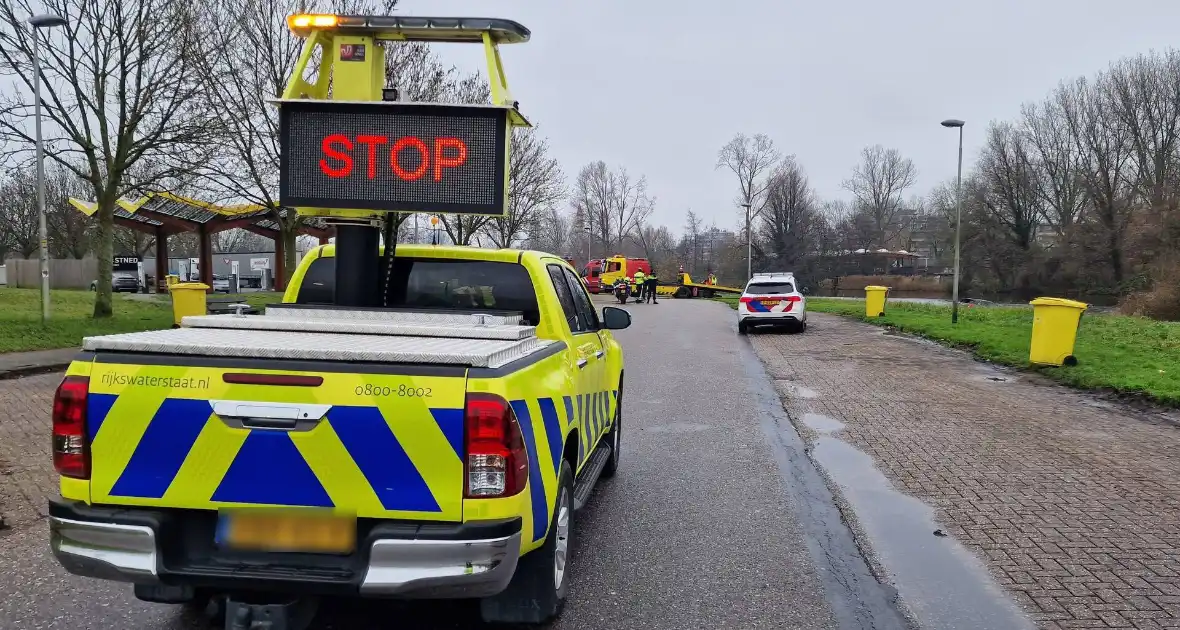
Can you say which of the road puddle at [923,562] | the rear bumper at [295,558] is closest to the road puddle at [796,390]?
the road puddle at [923,562]

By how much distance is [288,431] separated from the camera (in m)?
2.85

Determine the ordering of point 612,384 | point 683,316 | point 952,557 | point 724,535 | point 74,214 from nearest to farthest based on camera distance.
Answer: point 952,557, point 724,535, point 612,384, point 683,316, point 74,214

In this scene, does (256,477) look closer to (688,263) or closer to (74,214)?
(74,214)

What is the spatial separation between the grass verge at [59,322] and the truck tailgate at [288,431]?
13.5 m

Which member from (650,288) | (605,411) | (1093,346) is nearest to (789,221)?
(650,288)

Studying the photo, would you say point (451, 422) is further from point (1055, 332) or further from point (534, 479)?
Answer: point (1055, 332)

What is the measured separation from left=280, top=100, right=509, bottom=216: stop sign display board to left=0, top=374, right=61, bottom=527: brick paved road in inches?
121

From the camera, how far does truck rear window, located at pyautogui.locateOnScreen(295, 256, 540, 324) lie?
4836 mm

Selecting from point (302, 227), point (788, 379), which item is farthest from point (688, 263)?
point (788, 379)

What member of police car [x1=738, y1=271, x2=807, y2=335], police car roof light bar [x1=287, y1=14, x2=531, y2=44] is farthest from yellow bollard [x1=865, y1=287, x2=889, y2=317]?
police car roof light bar [x1=287, y1=14, x2=531, y2=44]

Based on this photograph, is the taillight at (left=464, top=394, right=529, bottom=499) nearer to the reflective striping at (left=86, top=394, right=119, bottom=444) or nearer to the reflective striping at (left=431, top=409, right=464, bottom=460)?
the reflective striping at (left=431, top=409, right=464, bottom=460)

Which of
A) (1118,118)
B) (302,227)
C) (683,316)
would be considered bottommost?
(683,316)

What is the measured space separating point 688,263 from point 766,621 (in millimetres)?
84628

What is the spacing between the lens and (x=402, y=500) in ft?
9.43
